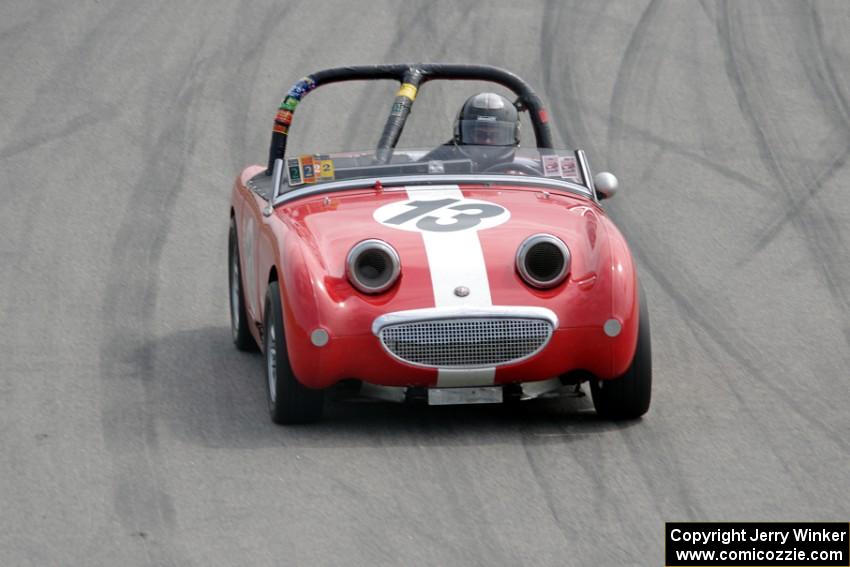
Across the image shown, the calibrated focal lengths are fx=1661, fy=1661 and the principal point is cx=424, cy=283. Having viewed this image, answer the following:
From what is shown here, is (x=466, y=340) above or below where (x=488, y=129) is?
below

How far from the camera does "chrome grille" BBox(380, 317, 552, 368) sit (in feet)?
24.0

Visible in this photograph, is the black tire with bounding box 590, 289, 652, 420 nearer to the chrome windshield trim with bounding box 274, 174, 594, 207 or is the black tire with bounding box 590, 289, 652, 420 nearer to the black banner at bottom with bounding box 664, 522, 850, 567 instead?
the chrome windshield trim with bounding box 274, 174, 594, 207

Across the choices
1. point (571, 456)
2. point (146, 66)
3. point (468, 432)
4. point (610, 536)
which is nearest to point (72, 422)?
point (468, 432)

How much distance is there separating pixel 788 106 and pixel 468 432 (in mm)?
8266

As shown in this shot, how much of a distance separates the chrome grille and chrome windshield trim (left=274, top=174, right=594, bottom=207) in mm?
1453

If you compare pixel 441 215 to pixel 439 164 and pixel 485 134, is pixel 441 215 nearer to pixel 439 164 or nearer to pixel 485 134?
pixel 439 164

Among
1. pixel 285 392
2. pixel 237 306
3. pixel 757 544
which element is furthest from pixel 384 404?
pixel 757 544

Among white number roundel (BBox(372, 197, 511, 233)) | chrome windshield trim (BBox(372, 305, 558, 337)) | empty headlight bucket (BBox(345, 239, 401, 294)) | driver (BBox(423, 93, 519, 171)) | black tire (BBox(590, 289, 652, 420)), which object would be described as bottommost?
black tire (BBox(590, 289, 652, 420))

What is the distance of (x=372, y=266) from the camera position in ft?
24.7

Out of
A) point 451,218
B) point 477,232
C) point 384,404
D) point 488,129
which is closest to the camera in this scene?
point 477,232

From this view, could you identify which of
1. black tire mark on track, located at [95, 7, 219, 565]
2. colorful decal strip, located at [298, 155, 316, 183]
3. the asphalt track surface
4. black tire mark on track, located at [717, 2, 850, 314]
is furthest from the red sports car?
black tire mark on track, located at [717, 2, 850, 314]

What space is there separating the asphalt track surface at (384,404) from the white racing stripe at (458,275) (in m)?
0.29

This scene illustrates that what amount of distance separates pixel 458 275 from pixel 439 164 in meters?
1.50

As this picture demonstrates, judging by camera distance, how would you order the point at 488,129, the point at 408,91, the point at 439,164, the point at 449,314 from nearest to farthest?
the point at 449,314, the point at 439,164, the point at 488,129, the point at 408,91
